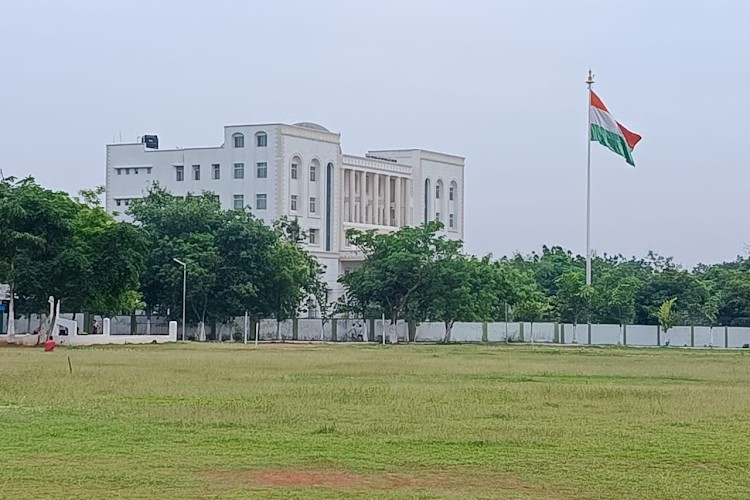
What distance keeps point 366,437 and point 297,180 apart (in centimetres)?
8975

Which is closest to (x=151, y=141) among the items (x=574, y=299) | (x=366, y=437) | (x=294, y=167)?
(x=294, y=167)

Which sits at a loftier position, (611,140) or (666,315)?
(611,140)

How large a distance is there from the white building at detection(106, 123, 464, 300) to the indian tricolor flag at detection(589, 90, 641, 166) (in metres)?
31.6

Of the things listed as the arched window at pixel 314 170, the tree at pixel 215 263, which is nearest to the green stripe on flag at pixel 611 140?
the tree at pixel 215 263

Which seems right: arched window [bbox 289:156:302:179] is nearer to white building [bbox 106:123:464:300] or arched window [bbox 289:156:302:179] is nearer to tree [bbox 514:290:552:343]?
white building [bbox 106:123:464:300]

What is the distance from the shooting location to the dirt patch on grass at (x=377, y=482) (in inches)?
587

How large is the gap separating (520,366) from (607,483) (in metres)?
30.9

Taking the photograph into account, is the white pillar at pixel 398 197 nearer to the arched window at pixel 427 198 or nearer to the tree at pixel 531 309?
the arched window at pixel 427 198

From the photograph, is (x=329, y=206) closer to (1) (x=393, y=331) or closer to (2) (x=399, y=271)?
(1) (x=393, y=331)

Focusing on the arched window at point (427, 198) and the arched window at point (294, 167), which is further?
the arched window at point (427, 198)

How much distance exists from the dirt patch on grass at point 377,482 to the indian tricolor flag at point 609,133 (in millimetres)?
67261

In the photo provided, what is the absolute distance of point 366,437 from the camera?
1964cm

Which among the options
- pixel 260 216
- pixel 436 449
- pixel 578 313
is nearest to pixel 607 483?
pixel 436 449

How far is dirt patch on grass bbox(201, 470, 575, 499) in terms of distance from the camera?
14.9 meters
